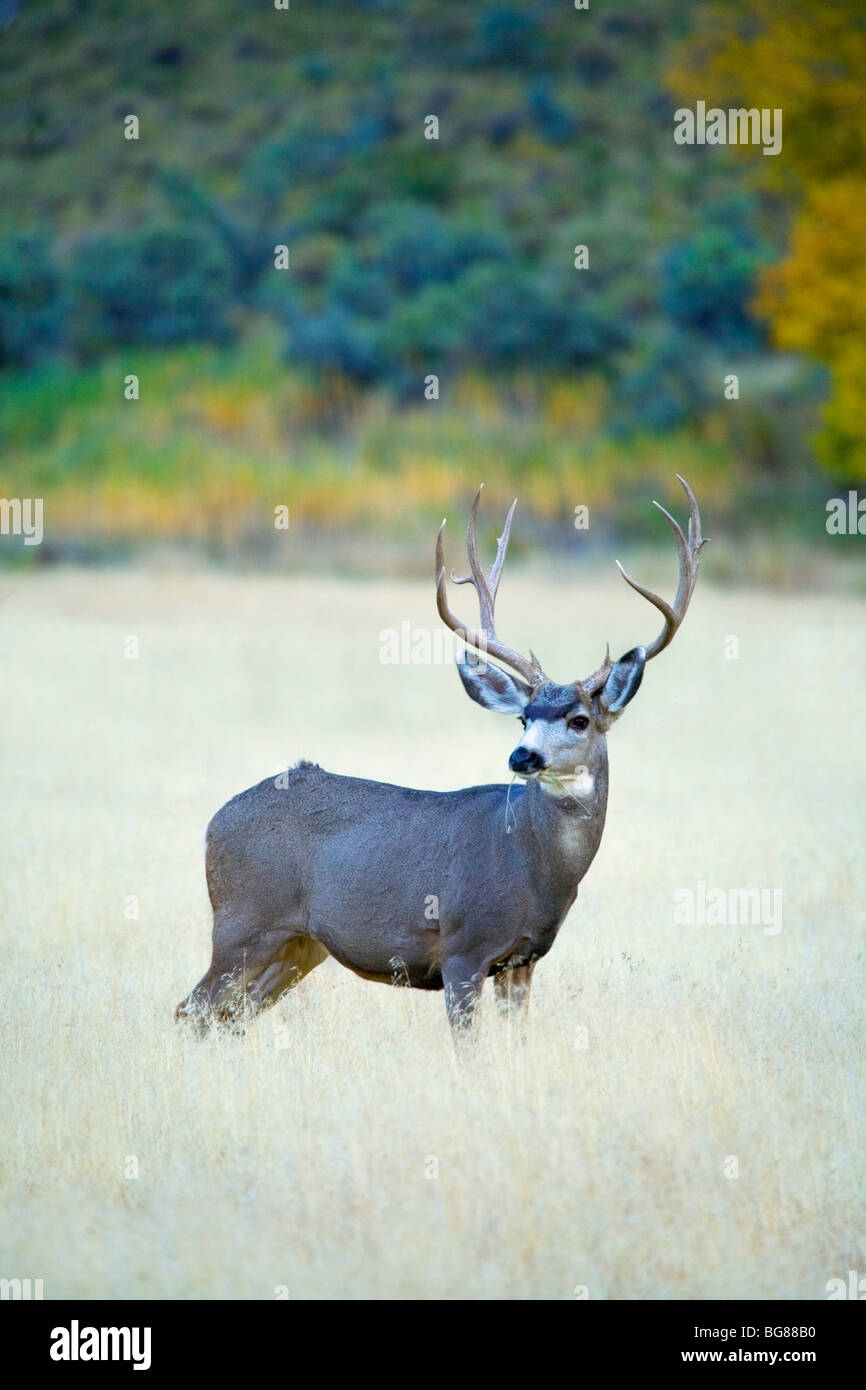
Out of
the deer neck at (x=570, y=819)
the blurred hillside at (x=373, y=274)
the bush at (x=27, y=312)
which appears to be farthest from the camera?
the bush at (x=27, y=312)

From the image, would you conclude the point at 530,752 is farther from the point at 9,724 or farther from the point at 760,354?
the point at 760,354

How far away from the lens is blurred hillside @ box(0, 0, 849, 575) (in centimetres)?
3391

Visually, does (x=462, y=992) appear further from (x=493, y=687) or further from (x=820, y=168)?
(x=820, y=168)

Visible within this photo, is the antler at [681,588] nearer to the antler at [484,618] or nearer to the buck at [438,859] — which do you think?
the buck at [438,859]

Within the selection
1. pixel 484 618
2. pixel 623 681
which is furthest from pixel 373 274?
pixel 623 681

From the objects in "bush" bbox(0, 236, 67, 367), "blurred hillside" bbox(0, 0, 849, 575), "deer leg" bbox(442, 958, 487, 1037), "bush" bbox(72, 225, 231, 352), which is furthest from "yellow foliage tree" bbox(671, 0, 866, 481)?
"deer leg" bbox(442, 958, 487, 1037)

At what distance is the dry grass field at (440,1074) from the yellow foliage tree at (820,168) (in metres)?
13.4

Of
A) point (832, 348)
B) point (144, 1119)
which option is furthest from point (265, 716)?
point (832, 348)

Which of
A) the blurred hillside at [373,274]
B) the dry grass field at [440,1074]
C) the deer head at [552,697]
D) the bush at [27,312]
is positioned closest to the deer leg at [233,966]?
the dry grass field at [440,1074]

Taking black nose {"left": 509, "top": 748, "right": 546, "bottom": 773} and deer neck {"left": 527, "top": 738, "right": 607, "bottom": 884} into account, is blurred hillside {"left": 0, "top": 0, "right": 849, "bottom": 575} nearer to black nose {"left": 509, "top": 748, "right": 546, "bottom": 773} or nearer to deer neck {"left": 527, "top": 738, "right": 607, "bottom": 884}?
deer neck {"left": 527, "top": 738, "right": 607, "bottom": 884}

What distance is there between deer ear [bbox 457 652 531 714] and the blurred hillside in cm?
2189

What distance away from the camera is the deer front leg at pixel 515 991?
26.9ft

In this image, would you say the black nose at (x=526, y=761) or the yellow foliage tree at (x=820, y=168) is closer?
the black nose at (x=526, y=761)

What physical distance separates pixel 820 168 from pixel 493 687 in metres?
26.1
